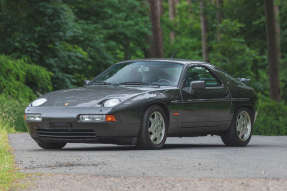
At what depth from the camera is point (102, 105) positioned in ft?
34.2

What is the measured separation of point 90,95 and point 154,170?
3.23m

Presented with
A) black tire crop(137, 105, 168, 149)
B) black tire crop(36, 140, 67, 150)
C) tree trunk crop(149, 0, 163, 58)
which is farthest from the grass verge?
tree trunk crop(149, 0, 163, 58)

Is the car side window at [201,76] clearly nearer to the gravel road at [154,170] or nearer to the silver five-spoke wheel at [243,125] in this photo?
the silver five-spoke wheel at [243,125]

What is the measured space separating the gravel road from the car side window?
1.88 m

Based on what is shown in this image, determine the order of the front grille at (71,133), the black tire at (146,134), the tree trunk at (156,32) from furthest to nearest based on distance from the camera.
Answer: the tree trunk at (156,32)
the black tire at (146,134)
the front grille at (71,133)

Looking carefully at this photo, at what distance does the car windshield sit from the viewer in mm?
11672

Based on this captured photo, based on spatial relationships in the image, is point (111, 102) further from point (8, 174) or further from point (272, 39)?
point (272, 39)

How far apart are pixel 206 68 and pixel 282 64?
2880cm

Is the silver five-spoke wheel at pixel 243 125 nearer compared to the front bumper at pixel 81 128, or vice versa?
the front bumper at pixel 81 128

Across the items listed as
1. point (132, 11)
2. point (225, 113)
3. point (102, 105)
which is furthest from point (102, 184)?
point (132, 11)

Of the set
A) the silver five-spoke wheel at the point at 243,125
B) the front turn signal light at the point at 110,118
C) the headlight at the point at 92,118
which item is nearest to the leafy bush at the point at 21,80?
the silver five-spoke wheel at the point at 243,125

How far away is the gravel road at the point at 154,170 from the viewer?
670cm

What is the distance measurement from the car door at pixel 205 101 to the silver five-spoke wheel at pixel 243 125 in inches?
15.4

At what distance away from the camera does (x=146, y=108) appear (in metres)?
10.8
